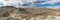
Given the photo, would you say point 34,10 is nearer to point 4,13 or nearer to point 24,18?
point 24,18

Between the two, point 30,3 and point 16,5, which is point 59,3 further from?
point 16,5

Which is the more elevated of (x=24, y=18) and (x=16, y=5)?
(x=16, y=5)

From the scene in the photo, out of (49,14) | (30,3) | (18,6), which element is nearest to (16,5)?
(18,6)

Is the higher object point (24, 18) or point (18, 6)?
point (18, 6)

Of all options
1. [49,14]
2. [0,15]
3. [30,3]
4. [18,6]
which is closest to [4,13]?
[0,15]
